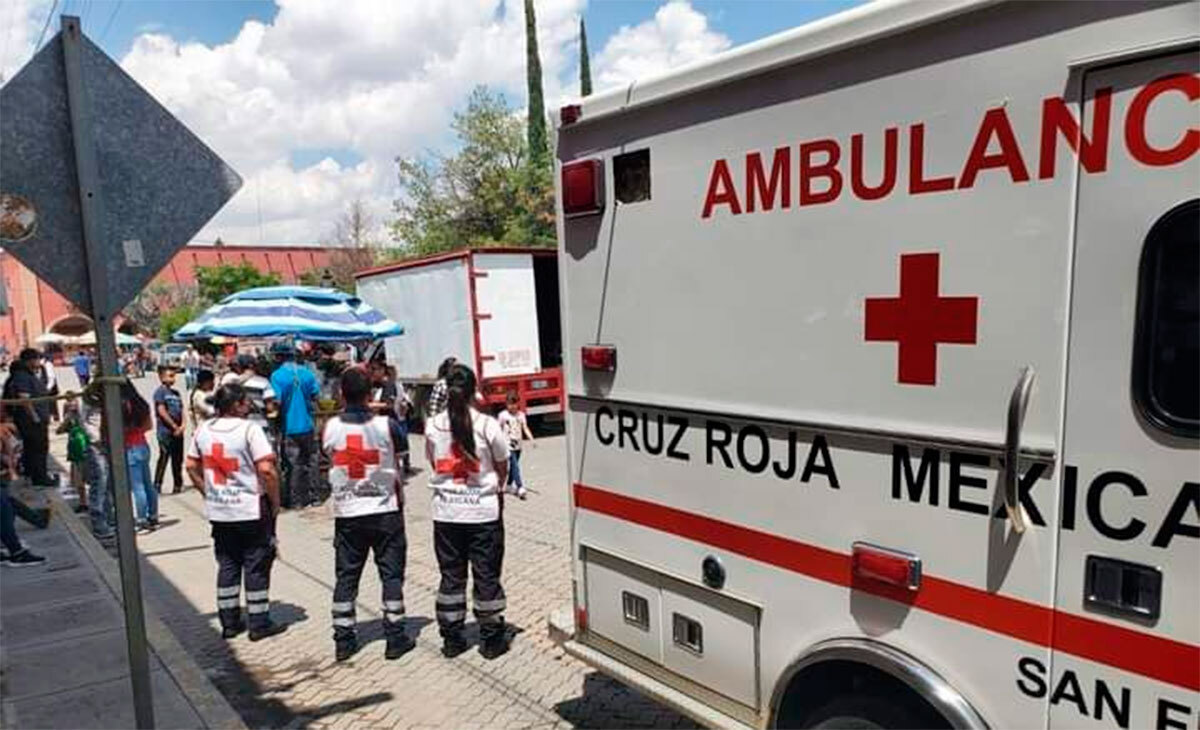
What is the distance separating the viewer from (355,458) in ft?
16.0

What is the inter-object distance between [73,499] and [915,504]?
37.9 feet

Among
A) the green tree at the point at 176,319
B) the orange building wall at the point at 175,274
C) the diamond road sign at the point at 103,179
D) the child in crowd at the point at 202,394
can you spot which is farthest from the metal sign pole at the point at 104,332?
the orange building wall at the point at 175,274

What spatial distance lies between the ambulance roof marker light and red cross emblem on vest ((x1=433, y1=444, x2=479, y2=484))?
6.08 ft

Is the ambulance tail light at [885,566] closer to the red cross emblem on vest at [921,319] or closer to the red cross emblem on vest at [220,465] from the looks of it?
the red cross emblem on vest at [921,319]

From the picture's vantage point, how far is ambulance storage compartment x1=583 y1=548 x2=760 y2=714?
2928 mm

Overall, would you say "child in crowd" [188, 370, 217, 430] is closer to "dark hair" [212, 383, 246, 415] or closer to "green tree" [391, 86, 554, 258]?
"dark hair" [212, 383, 246, 415]

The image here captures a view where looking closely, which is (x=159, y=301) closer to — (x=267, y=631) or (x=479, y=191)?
(x=479, y=191)

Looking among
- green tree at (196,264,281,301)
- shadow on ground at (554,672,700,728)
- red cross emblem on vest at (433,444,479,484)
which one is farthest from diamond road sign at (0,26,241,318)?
green tree at (196,264,281,301)

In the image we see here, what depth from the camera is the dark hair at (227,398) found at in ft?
17.4

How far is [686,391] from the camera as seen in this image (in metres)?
3.09

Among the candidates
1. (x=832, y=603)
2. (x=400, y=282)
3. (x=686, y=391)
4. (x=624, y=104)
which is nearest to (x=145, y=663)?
(x=686, y=391)

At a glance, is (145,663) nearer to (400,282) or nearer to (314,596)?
(314,596)

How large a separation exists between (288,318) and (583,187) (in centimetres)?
768

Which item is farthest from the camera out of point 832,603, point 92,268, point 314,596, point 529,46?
point 529,46
